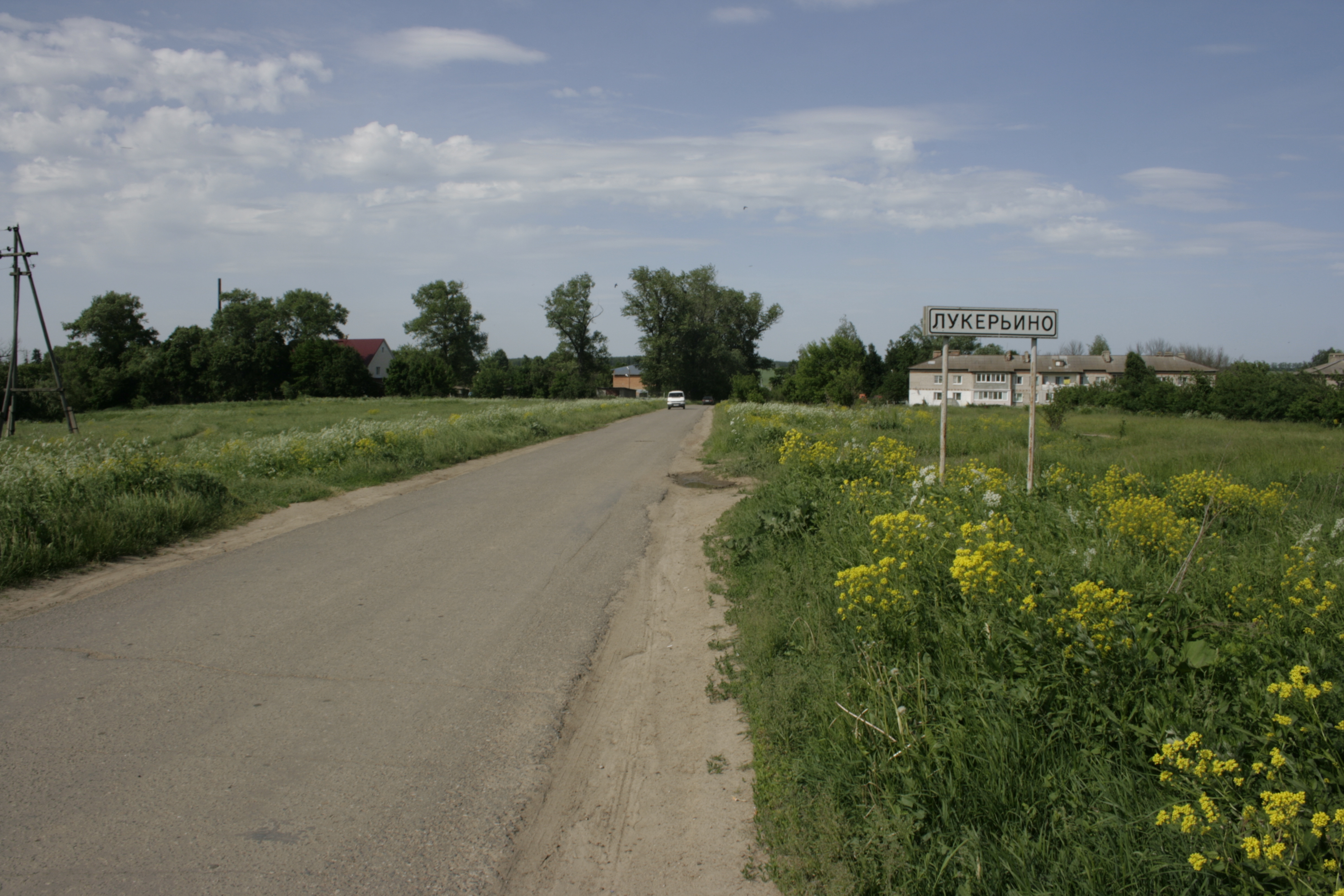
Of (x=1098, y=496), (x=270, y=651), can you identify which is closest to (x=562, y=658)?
(x=270, y=651)

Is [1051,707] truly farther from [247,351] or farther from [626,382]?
[626,382]

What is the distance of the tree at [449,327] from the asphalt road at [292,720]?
9137 cm

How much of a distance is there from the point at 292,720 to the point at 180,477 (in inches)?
304

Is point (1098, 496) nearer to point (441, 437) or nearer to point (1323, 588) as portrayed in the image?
point (1323, 588)

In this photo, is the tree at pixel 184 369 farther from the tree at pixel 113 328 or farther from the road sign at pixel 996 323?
the road sign at pixel 996 323

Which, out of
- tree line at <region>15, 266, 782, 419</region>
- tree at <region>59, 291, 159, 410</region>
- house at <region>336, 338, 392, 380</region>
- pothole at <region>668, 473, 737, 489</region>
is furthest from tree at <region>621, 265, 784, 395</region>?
pothole at <region>668, 473, 737, 489</region>

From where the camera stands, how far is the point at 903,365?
103 m

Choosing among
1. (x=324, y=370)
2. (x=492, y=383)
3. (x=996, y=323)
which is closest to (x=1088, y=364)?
(x=492, y=383)

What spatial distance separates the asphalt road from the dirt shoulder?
0.16 meters

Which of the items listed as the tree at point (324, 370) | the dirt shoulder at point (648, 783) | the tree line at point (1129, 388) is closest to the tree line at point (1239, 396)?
the tree line at point (1129, 388)

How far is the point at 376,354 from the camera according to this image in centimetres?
10531

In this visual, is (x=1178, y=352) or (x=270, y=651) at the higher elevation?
(x=1178, y=352)

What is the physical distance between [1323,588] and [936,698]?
2.17m

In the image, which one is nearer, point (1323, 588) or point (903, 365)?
point (1323, 588)
